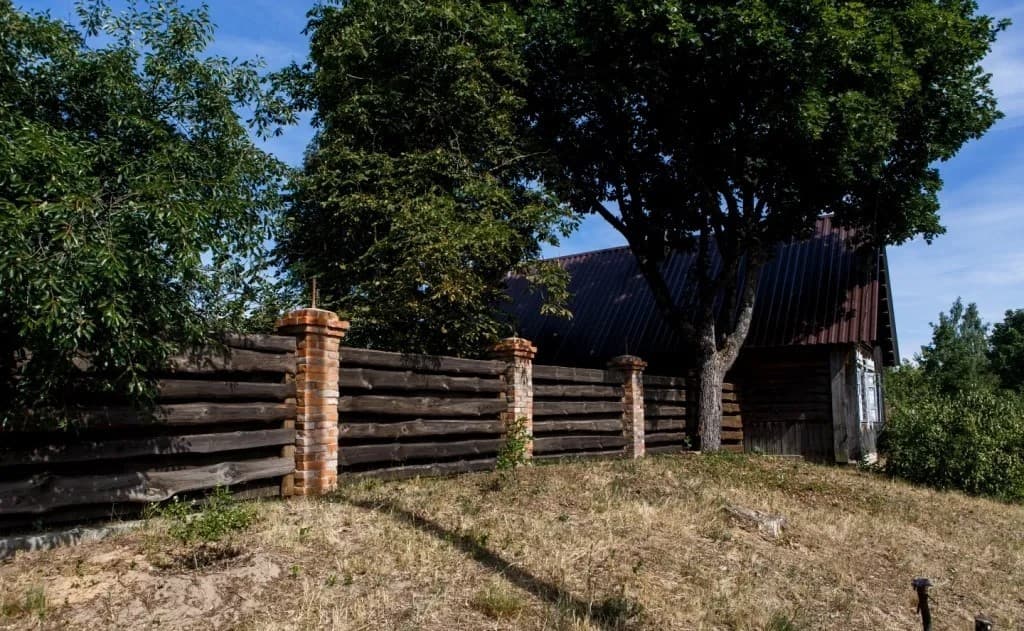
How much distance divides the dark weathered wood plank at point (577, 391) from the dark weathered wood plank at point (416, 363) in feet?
3.63

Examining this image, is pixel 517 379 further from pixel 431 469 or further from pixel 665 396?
pixel 665 396

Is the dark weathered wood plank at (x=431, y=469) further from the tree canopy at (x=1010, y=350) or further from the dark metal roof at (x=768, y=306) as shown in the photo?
the tree canopy at (x=1010, y=350)

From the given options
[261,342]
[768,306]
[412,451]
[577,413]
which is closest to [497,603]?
[261,342]

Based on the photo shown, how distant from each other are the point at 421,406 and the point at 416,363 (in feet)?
1.90

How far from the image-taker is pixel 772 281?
68.2 feet

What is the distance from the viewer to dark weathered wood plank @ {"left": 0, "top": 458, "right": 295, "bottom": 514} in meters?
6.20

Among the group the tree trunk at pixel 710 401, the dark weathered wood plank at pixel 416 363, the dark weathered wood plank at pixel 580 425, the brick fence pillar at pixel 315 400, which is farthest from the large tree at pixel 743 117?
the brick fence pillar at pixel 315 400

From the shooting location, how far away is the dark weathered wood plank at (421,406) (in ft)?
30.8

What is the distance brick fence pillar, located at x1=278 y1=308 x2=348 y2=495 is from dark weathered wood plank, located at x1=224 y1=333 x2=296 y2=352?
0.47ft

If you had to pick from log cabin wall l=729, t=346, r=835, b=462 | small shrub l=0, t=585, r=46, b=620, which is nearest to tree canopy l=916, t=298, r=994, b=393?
log cabin wall l=729, t=346, r=835, b=462

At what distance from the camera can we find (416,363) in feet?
33.8

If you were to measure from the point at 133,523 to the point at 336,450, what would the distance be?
8.16 feet

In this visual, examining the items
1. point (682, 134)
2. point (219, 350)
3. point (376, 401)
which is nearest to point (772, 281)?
point (682, 134)

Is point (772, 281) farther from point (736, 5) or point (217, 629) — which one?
point (217, 629)
